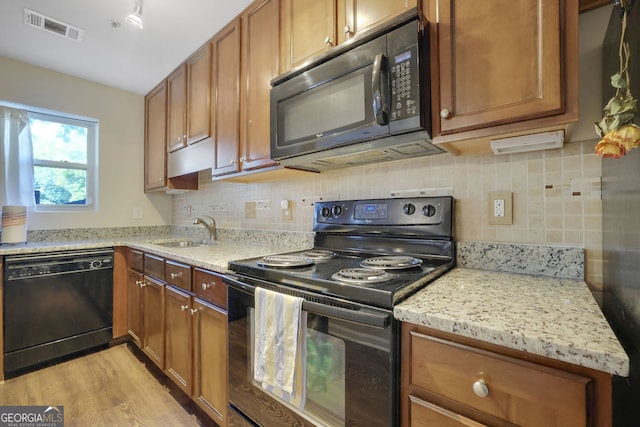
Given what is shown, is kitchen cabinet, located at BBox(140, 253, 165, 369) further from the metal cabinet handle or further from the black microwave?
the metal cabinet handle

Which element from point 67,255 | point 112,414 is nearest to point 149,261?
point 67,255

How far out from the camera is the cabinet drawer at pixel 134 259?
2237 mm

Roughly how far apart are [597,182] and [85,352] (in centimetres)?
344

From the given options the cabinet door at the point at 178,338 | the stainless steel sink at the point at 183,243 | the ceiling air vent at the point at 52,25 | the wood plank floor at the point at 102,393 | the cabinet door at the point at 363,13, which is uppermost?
the ceiling air vent at the point at 52,25

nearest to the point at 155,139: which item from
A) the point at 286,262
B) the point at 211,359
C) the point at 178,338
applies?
the point at 178,338

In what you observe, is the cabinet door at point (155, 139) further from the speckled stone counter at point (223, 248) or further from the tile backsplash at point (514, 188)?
the tile backsplash at point (514, 188)

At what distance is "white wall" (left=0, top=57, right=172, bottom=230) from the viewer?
2.42 meters

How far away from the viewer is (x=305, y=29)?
144 cm

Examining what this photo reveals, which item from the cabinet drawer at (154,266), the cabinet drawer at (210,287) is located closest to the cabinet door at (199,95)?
the cabinet drawer at (154,266)

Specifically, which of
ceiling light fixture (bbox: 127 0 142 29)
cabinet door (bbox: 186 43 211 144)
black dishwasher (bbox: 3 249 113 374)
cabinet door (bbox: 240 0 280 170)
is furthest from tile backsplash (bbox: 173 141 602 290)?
black dishwasher (bbox: 3 249 113 374)

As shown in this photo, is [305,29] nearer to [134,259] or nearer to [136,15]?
[136,15]

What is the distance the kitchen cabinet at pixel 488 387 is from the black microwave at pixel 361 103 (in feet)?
2.35

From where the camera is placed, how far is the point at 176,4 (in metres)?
1.72

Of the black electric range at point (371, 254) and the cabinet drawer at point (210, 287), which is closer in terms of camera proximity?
the black electric range at point (371, 254)
